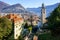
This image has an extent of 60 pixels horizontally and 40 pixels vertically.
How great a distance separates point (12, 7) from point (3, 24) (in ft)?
260

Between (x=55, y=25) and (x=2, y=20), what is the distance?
9.13 meters

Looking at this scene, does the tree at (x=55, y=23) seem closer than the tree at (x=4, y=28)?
Yes

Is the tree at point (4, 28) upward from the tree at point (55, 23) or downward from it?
downward

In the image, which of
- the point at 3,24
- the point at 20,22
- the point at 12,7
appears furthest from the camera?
the point at 12,7

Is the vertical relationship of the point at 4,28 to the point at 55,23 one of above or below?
below

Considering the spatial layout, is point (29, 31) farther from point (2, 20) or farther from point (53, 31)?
point (53, 31)

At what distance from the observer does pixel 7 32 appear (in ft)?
88.4

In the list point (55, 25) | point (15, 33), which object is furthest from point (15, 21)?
point (55, 25)

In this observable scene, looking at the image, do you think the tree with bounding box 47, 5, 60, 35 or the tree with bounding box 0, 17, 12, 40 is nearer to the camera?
the tree with bounding box 47, 5, 60, 35

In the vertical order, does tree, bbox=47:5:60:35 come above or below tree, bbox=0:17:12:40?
above

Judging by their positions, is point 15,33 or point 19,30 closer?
point 15,33

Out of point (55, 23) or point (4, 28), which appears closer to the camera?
point (55, 23)

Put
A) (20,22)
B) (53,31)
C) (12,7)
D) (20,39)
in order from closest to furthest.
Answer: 1. (53,31)
2. (20,39)
3. (20,22)
4. (12,7)

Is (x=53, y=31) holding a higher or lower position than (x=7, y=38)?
higher
